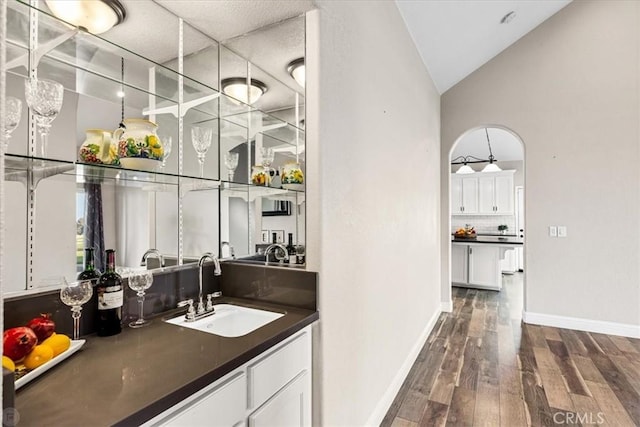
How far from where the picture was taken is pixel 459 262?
19.5 feet

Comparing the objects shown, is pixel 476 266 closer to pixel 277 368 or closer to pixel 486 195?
pixel 486 195

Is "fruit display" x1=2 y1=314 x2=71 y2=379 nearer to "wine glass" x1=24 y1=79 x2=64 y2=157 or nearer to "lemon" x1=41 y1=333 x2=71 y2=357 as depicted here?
"lemon" x1=41 y1=333 x2=71 y2=357

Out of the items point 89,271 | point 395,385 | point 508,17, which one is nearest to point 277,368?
point 89,271

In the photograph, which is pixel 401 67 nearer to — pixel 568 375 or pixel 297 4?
pixel 297 4

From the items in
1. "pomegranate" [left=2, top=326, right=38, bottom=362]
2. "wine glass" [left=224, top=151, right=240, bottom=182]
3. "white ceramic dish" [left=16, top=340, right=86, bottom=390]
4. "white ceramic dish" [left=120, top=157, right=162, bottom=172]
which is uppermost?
"wine glass" [left=224, top=151, right=240, bottom=182]

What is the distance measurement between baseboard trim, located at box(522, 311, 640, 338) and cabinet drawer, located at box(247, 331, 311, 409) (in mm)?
3671

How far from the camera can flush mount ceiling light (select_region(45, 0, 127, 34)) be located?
1339 millimetres

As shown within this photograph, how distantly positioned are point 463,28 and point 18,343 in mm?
3908

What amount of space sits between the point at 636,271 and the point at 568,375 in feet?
5.67

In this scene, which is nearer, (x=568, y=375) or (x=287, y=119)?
(x=287, y=119)

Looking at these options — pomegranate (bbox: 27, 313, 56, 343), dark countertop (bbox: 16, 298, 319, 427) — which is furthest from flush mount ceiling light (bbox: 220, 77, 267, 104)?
pomegranate (bbox: 27, 313, 56, 343)

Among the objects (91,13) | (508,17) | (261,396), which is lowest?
(261,396)

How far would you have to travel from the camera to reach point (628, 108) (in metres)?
3.55

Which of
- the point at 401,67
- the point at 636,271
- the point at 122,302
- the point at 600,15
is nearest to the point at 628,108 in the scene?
the point at 600,15
